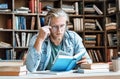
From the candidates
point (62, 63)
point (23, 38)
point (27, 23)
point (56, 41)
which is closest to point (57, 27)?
point (56, 41)

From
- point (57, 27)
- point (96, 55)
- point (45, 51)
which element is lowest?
point (96, 55)

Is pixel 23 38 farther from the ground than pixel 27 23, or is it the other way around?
pixel 27 23

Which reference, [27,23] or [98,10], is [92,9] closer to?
[98,10]

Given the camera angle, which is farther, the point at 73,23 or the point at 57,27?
the point at 73,23

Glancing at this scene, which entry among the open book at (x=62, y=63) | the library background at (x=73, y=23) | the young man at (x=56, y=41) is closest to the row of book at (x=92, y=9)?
the library background at (x=73, y=23)

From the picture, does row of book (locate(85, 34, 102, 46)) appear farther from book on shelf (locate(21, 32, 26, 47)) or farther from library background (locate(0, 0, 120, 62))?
book on shelf (locate(21, 32, 26, 47))

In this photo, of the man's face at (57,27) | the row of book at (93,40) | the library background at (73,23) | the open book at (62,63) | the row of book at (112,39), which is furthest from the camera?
the row of book at (93,40)

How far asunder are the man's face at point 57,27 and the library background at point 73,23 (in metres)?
2.21

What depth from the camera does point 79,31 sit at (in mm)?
4664

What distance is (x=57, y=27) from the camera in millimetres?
2326

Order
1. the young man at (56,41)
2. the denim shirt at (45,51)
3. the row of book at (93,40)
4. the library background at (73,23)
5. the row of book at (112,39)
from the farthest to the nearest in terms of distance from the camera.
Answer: the row of book at (93,40) < the row of book at (112,39) < the library background at (73,23) < the young man at (56,41) < the denim shirt at (45,51)

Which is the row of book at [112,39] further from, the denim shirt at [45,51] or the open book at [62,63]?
the open book at [62,63]

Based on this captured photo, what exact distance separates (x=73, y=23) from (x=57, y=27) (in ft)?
8.04

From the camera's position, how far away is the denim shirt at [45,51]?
6.48 feet
